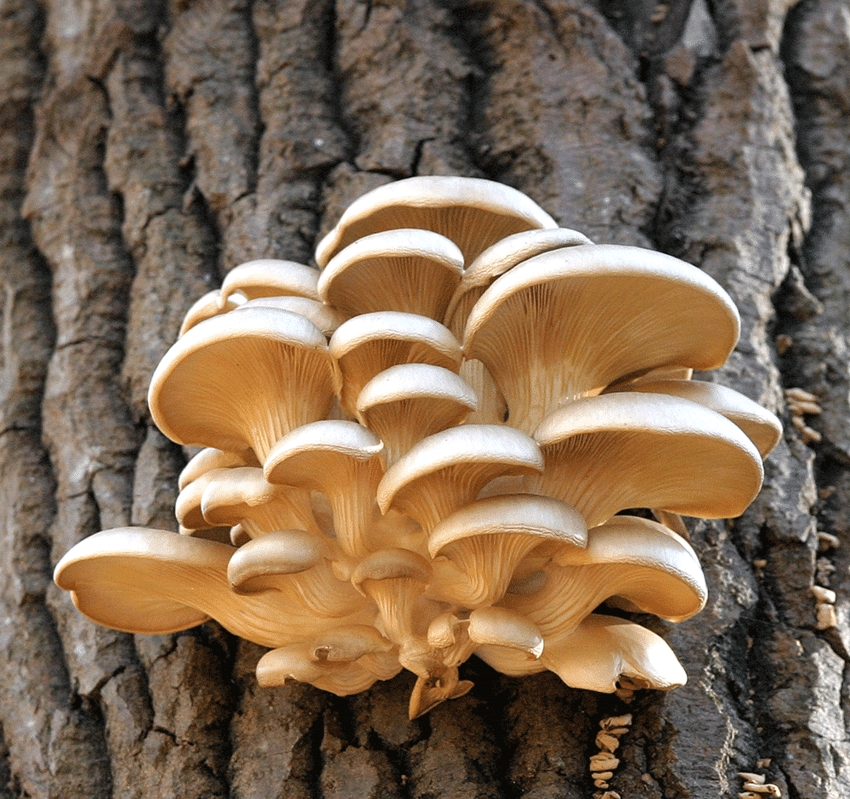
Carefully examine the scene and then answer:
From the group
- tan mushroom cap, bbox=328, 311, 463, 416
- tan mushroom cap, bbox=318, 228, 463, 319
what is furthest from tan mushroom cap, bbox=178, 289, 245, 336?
tan mushroom cap, bbox=328, 311, 463, 416

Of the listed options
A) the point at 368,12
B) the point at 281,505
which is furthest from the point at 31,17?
the point at 281,505

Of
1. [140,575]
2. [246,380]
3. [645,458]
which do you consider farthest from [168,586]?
[645,458]

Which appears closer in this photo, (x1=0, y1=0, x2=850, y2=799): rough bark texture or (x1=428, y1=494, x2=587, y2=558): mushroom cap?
(x1=428, y1=494, x2=587, y2=558): mushroom cap

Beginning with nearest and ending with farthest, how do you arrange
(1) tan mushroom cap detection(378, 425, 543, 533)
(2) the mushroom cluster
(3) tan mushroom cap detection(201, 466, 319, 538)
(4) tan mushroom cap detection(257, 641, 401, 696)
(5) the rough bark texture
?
1. (1) tan mushroom cap detection(378, 425, 543, 533)
2. (2) the mushroom cluster
3. (3) tan mushroom cap detection(201, 466, 319, 538)
4. (4) tan mushroom cap detection(257, 641, 401, 696)
5. (5) the rough bark texture

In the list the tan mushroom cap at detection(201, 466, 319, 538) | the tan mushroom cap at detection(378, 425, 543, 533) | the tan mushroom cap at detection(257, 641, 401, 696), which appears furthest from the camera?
the tan mushroom cap at detection(257, 641, 401, 696)

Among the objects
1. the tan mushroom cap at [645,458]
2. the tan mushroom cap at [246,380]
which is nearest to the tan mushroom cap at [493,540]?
the tan mushroom cap at [645,458]

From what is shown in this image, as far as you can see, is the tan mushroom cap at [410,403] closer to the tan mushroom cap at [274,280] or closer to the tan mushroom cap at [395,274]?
the tan mushroom cap at [395,274]

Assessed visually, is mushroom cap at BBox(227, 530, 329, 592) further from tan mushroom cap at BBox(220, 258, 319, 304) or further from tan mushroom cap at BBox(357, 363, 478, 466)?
tan mushroom cap at BBox(220, 258, 319, 304)
